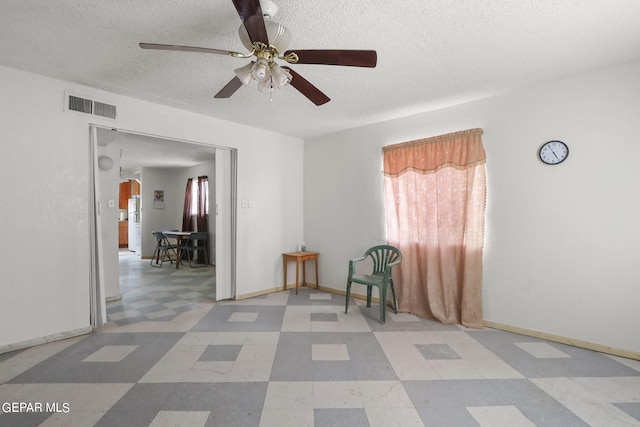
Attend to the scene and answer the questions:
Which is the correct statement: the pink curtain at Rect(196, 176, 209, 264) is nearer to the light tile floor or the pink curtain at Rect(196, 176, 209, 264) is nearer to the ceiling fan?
the light tile floor

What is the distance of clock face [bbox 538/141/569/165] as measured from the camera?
2664mm

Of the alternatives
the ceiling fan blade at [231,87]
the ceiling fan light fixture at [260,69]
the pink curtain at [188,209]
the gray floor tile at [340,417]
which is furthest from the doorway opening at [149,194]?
the gray floor tile at [340,417]

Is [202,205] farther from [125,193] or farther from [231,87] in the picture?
[231,87]

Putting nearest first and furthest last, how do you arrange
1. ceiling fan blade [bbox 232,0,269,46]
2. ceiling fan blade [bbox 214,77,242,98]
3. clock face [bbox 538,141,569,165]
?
1. ceiling fan blade [bbox 232,0,269,46]
2. ceiling fan blade [bbox 214,77,242,98]
3. clock face [bbox 538,141,569,165]

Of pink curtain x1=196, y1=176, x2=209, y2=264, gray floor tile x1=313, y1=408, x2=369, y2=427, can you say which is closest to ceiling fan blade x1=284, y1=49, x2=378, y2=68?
gray floor tile x1=313, y1=408, x2=369, y2=427

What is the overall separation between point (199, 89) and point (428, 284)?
3.17 meters

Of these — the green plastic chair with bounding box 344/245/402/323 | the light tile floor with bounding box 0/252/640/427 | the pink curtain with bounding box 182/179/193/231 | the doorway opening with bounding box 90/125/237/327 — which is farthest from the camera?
the pink curtain with bounding box 182/179/193/231

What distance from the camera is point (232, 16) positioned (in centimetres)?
181

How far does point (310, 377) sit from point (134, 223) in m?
8.70

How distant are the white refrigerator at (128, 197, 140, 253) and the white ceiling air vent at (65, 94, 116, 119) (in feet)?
20.8

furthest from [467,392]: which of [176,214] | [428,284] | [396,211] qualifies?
[176,214]

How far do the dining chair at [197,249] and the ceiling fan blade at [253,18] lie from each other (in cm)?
532

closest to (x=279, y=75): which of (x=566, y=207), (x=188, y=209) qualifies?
(x=566, y=207)

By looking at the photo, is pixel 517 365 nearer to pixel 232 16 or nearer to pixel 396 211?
pixel 396 211
